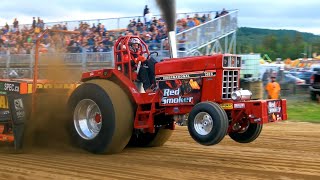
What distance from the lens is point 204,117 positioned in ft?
19.1

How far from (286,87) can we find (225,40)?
357cm

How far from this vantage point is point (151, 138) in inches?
305

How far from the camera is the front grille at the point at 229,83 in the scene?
6.16 metres

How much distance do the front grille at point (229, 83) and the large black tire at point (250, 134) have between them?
525mm

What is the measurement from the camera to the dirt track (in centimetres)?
550

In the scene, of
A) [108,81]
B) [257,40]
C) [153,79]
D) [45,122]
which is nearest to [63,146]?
[45,122]

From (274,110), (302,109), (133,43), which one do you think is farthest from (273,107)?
(302,109)

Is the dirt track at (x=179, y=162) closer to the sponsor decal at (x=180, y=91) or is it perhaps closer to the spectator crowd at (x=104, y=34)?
the sponsor decal at (x=180, y=91)

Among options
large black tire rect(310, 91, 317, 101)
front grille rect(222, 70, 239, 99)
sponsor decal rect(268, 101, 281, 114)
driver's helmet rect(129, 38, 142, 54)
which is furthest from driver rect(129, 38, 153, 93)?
large black tire rect(310, 91, 317, 101)

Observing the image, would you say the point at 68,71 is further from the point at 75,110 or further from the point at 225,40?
the point at 225,40

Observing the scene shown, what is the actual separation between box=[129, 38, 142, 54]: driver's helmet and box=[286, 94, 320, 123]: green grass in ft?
22.8

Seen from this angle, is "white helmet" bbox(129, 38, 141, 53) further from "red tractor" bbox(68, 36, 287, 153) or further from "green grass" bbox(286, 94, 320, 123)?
"green grass" bbox(286, 94, 320, 123)

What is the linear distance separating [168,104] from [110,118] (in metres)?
0.81

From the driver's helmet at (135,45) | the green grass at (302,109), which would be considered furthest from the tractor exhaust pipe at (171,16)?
the green grass at (302,109)
